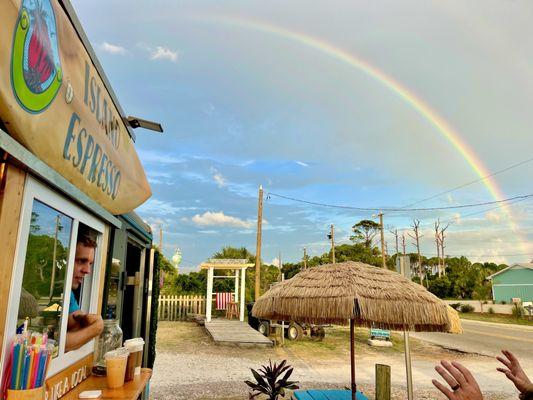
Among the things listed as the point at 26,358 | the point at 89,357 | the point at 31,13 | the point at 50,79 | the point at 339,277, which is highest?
the point at 31,13

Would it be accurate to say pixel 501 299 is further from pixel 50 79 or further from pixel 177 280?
pixel 50 79

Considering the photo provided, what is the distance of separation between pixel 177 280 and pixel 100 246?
743 inches

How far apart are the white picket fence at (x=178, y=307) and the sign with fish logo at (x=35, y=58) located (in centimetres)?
1797

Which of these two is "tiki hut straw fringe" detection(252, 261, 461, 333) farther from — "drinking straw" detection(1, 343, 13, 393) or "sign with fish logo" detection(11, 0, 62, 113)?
"sign with fish logo" detection(11, 0, 62, 113)

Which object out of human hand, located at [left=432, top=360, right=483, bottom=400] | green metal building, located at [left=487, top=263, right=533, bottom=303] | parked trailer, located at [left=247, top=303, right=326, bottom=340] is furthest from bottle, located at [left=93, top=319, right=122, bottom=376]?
green metal building, located at [left=487, top=263, right=533, bottom=303]

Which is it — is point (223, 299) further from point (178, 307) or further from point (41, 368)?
point (41, 368)

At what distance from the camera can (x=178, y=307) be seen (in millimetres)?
18359

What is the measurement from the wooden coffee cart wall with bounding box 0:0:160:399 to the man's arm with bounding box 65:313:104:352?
0.06 m

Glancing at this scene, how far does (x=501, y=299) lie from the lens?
37375mm

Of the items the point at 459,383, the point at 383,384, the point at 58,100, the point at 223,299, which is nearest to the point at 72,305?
the point at 58,100

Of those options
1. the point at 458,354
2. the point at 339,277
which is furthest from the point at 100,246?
the point at 458,354

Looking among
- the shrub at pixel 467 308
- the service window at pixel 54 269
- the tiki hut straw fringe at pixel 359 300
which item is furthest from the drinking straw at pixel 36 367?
the shrub at pixel 467 308

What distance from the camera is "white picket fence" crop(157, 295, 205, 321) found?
59.6ft

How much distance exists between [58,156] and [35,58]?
439mm
